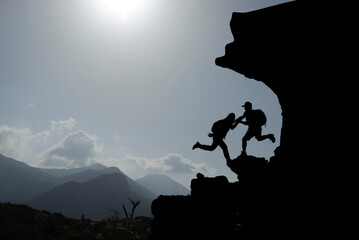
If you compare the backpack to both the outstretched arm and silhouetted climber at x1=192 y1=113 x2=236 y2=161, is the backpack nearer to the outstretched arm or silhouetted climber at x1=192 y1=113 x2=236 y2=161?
the outstretched arm

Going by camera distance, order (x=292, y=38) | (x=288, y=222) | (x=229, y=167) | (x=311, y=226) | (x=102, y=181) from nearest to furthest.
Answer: (x=311, y=226), (x=288, y=222), (x=292, y=38), (x=229, y=167), (x=102, y=181)

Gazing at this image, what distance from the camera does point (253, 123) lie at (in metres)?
6.45

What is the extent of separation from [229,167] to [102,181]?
195630 millimetres

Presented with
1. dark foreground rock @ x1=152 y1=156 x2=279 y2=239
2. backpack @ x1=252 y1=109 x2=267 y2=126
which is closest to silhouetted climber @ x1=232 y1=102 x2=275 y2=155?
backpack @ x1=252 y1=109 x2=267 y2=126

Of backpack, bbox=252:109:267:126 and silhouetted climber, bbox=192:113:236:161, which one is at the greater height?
backpack, bbox=252:109:267:126

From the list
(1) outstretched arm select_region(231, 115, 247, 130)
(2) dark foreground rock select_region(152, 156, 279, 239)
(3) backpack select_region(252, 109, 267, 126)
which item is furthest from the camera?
(1) outstretched arm select_region(231, 115, 247, 130)

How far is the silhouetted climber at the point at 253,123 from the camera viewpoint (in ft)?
21.2

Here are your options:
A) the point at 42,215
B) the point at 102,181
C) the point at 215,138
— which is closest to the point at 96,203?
the point at 102,181

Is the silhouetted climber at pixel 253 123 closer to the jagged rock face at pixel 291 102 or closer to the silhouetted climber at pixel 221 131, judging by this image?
the silhouetted climber at pixel 221 131

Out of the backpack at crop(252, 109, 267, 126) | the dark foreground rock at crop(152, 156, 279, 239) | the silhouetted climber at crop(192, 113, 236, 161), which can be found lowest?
the dark foreground rock at crop(152, 156, 279, 239)

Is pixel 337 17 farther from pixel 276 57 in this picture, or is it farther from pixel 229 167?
pixel 229 167

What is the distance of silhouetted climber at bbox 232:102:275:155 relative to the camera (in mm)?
6457

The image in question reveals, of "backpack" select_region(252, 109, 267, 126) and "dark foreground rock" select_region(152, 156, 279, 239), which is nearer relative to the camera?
"dark foreground rock" select_region(152, 156, 279, 239)

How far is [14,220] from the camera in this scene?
23.0m
